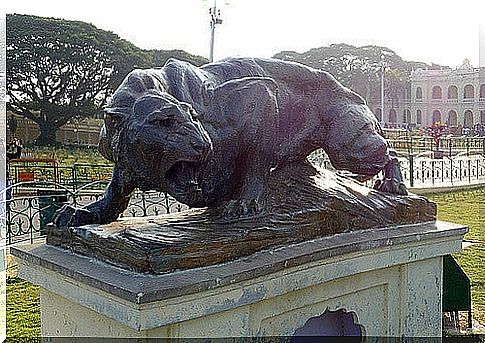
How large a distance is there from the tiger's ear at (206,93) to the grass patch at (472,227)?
11.1 feet

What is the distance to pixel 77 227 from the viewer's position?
2.56 meters

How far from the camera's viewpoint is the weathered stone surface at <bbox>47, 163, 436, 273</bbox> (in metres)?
2.25

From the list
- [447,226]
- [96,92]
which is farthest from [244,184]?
[96,92]

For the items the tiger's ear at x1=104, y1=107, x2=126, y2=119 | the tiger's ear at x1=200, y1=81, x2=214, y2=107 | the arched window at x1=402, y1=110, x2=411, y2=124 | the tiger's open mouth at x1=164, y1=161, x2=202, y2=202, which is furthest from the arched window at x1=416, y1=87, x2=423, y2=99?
the tiger's ear at x1=104, y1=107, x2=126, y2=119

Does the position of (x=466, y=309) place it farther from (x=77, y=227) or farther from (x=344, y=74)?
(x=344, y=74)

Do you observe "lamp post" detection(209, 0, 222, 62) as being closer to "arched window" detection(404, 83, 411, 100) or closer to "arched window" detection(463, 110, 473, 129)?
"arched window" detection(404, 83, 411, 100)

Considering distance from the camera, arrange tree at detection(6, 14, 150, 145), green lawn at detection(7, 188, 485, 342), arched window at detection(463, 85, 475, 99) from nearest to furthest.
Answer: green lawn at detection(7, 188, 485, 342), tree at detection(6, 14, 150, 145), arched window at detection(463, 85, 475, 99)

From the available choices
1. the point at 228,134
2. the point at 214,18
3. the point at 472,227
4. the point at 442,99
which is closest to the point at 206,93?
the point at 228,134

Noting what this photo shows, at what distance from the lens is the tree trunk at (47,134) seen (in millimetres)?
28750

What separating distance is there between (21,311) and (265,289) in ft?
10.7

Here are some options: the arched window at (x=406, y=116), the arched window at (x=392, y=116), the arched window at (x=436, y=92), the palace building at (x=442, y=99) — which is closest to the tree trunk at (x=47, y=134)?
the palace building at (x=442, y=99)

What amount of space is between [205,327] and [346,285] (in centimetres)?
85

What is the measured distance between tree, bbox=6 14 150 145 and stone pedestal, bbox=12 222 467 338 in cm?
2641

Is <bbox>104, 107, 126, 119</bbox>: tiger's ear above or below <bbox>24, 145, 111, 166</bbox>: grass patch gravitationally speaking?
below
